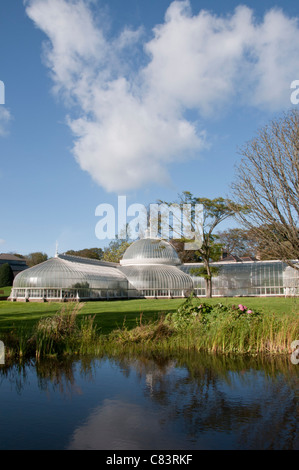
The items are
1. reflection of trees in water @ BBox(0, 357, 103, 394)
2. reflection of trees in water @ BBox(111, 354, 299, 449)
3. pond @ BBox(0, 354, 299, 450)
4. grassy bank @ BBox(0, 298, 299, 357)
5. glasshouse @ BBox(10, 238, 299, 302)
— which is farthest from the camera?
glasshouse @ BBox(10, 238, 299, 302)

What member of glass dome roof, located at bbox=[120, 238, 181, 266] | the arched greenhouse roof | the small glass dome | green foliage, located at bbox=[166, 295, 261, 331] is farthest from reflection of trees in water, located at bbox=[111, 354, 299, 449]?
glass dome roof, located at bbox=[120, 238, 181, 266]

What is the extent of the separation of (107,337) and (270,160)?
6808 millimetres

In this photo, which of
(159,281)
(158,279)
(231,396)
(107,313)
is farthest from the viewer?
(158,279)

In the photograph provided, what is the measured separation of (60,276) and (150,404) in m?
29.8

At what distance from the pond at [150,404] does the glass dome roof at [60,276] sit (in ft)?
85.9

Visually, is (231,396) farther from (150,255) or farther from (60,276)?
(150,255)

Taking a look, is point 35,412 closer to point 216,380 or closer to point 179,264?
point 216,380

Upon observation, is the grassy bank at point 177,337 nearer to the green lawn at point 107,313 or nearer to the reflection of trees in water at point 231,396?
the green lawn at point 107,313

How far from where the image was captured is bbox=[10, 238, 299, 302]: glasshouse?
114 feet

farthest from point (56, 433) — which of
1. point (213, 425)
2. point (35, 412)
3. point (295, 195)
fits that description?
point (295, 195)

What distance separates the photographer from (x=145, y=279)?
4294 centimetres

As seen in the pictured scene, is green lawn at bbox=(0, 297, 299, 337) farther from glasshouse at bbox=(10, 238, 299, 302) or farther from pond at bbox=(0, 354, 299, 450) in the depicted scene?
glasshouse at bbox=(10, 238, 299, 302)

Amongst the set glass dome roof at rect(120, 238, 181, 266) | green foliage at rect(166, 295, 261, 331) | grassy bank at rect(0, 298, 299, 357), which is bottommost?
grassy bank at rect(0, 298, 299, 357)

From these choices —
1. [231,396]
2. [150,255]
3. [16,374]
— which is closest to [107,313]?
[16,374]
